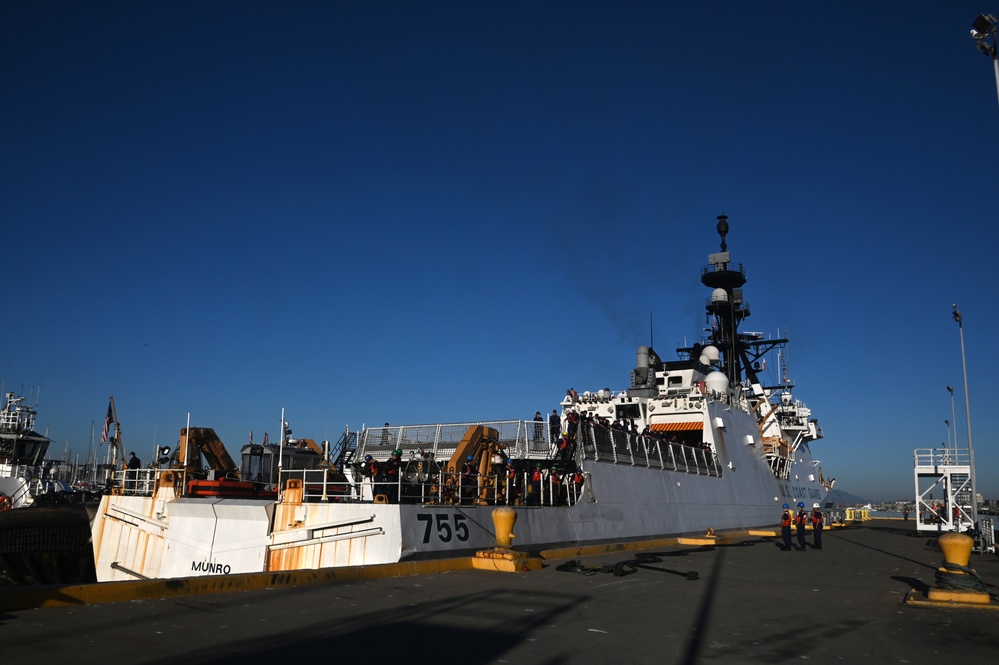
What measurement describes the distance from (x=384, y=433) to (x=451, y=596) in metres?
14.7

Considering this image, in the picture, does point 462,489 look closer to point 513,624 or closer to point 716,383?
point 513,624

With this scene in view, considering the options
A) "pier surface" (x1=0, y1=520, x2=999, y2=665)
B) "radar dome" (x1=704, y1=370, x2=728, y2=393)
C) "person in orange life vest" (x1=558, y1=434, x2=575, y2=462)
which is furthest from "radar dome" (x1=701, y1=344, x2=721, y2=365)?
"pier surface" (x1=0, y1=520, x2=999, y2=665)

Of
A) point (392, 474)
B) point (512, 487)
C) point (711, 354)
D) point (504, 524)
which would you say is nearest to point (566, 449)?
point (512, 487)

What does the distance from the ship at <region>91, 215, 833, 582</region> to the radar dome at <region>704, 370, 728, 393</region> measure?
0.06 meters

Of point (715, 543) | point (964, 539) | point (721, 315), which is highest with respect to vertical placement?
point (721, 315)

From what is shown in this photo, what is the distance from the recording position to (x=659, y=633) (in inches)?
306

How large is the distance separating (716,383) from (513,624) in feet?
98.5

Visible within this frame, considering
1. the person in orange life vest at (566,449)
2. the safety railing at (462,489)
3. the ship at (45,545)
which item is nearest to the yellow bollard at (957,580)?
the safety railing at (462,489)

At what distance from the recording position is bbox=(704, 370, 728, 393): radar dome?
36.1m

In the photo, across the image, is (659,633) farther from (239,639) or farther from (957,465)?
(957,465)

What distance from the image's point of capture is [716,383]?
36188mm

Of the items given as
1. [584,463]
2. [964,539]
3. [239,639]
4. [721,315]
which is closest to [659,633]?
[239,639]

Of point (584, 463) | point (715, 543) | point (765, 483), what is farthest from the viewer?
point (765, 483)

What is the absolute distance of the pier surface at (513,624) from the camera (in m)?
6.41
